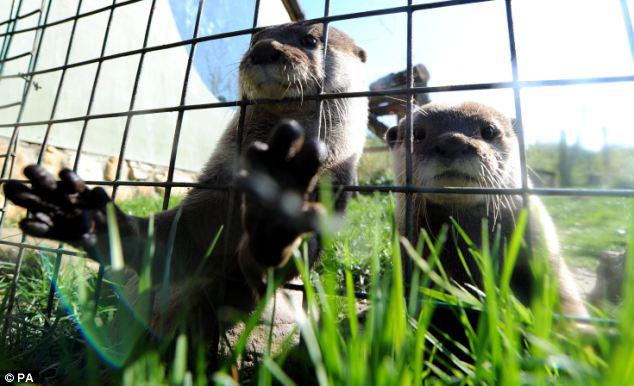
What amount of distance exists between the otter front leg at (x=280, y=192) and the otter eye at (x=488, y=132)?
2.18m

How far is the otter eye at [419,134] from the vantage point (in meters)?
2.89

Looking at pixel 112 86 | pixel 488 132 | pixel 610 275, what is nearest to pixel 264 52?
pixel 488 132

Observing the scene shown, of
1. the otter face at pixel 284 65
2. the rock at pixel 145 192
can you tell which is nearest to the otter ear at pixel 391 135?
the otter face at pixel 284 65

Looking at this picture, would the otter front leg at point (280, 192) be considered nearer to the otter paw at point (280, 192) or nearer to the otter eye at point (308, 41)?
the otter paw at point (280, 192)

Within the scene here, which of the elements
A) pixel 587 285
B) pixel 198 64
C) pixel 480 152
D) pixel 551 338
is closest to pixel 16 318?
pixel 198 64

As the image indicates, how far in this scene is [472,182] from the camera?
2299 millimetres

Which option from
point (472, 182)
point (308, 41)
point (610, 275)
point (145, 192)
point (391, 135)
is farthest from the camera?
point (145, 192)

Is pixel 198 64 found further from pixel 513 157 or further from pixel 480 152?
pixel 513 157

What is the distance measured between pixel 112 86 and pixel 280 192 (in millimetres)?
7388

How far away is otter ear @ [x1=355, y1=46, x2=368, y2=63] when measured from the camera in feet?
10.8

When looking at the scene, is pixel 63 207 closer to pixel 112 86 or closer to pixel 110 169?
pixel 110 169

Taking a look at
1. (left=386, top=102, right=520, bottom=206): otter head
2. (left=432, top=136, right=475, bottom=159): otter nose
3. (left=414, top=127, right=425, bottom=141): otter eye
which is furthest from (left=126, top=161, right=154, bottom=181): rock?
(left=432, top=136, right=475, bottom=159): otter nose

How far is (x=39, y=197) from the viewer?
4.74ft

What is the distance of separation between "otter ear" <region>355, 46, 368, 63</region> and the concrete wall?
3.43 ft
